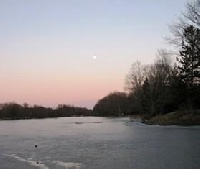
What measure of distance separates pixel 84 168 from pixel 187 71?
63407 millimetres

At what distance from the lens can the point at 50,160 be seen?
26062 mm

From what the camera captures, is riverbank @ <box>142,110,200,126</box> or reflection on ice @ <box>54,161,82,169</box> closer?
reflection on ice @ <box>54,161,82,169</box>

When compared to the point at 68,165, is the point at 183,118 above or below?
above

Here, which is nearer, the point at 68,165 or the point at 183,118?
the point at 68,165

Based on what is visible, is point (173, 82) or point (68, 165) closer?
point (68, 165)

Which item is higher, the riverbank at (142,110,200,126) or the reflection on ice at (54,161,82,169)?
the riverbank at (142,110,200,126)

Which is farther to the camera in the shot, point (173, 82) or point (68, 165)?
point (173, 82)

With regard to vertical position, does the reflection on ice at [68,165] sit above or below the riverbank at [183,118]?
below

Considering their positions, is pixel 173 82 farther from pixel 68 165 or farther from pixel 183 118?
pixel 68 165

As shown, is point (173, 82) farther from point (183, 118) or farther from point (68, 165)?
Answer: point (68, 165)

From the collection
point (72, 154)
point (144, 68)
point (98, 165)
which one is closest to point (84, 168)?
point (98, 165)

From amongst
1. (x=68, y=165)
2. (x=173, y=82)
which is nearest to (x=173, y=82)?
(x=173, y=82)

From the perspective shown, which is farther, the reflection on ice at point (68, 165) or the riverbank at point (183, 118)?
the riverbank at point (183, 118)

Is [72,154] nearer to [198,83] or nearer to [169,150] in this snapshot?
[169,150]
